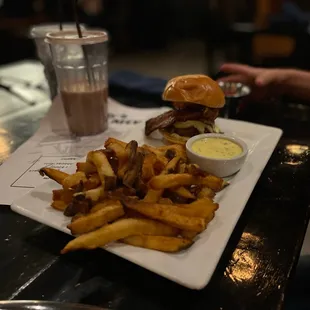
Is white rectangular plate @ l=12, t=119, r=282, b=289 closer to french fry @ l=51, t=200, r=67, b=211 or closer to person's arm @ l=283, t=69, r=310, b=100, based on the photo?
french fry @ l=51, t=200, r=67, b=211

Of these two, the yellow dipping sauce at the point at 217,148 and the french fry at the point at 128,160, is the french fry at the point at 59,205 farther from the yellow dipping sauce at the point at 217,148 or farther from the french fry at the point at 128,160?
the yellow dipping sauce at the point at 217,148

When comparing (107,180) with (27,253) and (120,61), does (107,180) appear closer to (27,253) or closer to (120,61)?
(27,253)

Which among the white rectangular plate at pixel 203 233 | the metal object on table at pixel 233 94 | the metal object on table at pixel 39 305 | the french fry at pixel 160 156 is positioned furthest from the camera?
the metal object on table at pixel 233 94

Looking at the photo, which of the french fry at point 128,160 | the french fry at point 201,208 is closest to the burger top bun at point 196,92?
the french fry at point 128,160

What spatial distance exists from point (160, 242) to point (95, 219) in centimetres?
18

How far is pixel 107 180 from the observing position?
115 centimetres

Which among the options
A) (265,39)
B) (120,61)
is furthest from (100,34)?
(120,61)

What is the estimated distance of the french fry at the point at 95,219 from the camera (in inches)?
42.3

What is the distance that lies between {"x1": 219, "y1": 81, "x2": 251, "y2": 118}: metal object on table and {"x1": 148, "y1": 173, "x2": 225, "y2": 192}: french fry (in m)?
1.00

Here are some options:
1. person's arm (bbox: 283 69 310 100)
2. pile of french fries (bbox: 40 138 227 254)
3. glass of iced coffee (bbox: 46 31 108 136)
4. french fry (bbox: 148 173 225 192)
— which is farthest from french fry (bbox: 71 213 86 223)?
person's arm (bbox: 283 69 310 100)

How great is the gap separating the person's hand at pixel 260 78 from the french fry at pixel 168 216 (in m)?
1.43

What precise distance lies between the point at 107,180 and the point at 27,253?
0.99 feet

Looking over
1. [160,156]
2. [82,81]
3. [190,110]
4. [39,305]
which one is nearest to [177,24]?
[82,81]

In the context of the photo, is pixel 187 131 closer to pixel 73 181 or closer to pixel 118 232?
pixel 73 181
